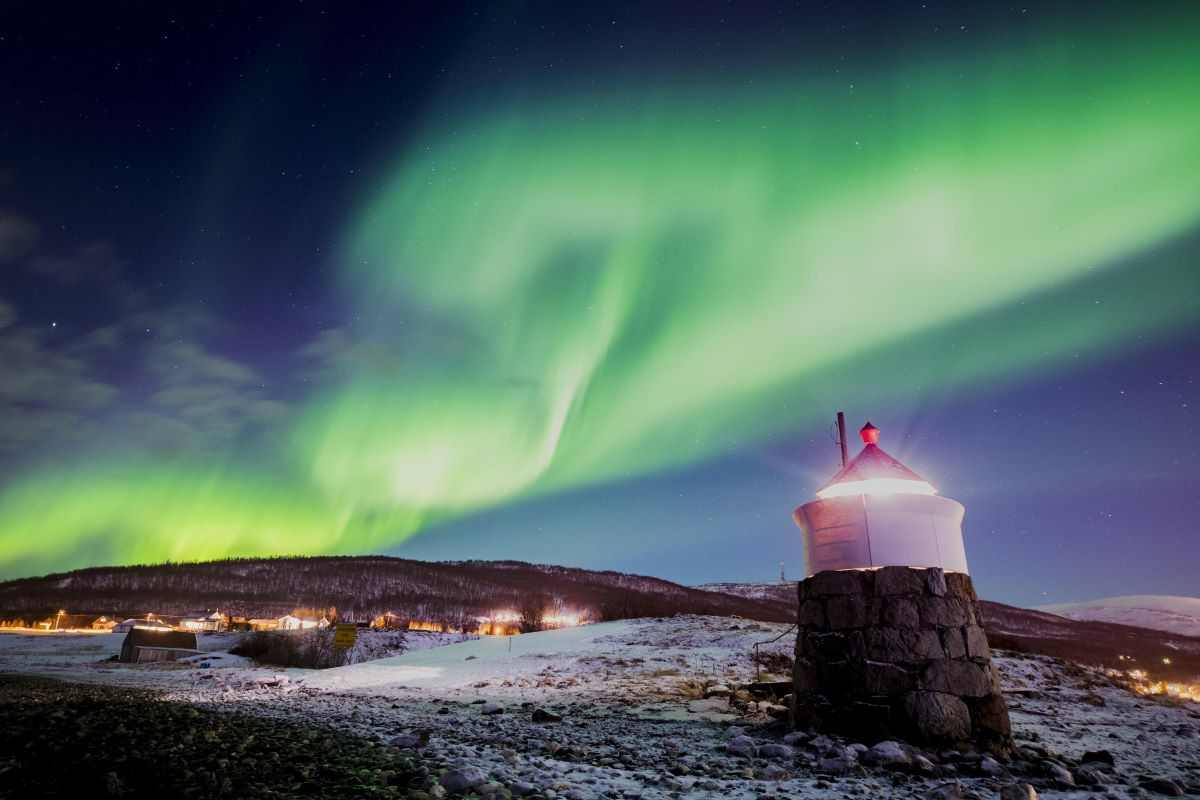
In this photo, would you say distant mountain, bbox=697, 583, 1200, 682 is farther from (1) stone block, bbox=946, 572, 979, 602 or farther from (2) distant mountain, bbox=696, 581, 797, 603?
(1) stone block, bbox=946, 572, 979, 602

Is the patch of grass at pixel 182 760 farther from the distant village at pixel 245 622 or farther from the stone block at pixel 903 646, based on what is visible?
the distant village at pixel 245 622

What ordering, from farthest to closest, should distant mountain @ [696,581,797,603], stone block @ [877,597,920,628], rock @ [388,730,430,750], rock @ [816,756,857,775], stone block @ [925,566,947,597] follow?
distant mountain @ [696,581,797,603] < stone block @ [925,566,947,597] < stone block @ [877,597,920,628] < rock @ [388,730,430,750] < rock @ [816,756,857,775]

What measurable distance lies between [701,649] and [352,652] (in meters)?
24.9

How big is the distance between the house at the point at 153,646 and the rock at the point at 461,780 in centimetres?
5166

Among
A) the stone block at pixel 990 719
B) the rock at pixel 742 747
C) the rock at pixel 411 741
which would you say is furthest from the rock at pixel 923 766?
the rock at pixel 411 741

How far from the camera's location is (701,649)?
26.9 m

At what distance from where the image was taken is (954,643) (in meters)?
9.99

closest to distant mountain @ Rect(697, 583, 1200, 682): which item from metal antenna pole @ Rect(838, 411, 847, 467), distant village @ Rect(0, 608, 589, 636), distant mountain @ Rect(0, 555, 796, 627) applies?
distant mountain @ Rect(0, 555, 796, 627)

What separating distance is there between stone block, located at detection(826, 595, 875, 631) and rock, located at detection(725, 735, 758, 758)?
2511 mm

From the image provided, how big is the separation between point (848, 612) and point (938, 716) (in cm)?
190

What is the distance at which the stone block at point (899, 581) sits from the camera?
34.0 feet

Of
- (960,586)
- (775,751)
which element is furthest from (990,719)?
(775,751)

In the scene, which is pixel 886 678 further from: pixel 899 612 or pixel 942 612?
pixel 942 612

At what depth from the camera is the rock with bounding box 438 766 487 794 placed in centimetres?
618
